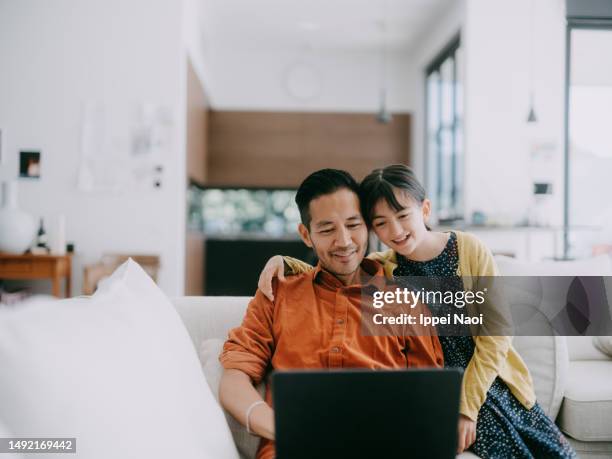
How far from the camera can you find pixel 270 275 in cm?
145

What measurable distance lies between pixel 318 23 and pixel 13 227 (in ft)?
12.7

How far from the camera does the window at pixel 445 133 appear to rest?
214 inches

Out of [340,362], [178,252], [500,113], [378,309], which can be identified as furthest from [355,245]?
[500,113]

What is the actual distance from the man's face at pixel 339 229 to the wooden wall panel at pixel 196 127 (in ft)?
11.9

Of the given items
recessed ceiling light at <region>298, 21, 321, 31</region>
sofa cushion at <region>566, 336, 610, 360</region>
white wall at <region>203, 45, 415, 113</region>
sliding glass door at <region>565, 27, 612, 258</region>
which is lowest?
sofa cushion at <region>566, 336, 610, 360</region>

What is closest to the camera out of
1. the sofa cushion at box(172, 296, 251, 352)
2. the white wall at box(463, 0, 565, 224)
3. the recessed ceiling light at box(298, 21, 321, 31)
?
the sofa cushion at box(172, 296, 251, 352)

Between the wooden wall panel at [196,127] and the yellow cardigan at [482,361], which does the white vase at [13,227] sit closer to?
the wooden wall panel at [196,127]

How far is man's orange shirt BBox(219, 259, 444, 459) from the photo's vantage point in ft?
4.32

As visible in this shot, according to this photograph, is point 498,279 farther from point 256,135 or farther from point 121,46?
point 256,135

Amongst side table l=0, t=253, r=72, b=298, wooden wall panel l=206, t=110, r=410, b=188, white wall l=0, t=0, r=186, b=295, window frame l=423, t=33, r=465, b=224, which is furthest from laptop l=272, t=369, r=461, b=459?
wooden wall panel l=206, t=110, r=410, b=188

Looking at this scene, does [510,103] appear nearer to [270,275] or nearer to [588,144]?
[588,144]

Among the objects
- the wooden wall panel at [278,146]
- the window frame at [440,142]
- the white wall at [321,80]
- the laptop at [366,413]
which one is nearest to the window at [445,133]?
the window frame at [440,142]

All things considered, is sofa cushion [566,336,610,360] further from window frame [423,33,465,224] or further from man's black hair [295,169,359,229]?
window frame [423,33,465,224]

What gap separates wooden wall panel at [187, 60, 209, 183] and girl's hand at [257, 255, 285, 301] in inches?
137
